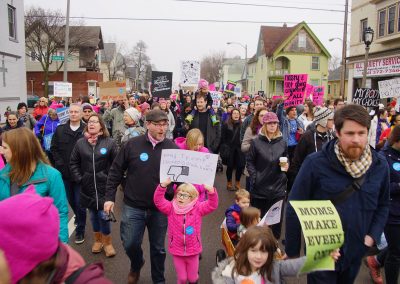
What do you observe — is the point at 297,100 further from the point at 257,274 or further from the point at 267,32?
the point at 267,32

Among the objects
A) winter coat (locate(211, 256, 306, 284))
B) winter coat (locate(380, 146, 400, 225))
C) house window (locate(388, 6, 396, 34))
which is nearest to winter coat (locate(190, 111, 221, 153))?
winter coat (locate(380, 146, 400, 225))

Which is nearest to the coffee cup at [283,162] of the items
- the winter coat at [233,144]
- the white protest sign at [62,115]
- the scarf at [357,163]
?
the scarf at [357,163]

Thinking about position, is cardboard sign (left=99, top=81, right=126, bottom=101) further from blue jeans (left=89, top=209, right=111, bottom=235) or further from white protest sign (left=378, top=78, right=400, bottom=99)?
blue jeans (left=89, top=209, right=111, bottom=235)

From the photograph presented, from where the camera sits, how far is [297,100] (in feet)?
38.4

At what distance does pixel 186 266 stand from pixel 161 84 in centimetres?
1004

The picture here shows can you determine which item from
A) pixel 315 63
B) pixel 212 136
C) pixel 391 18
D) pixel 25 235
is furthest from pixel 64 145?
pixel 315 63

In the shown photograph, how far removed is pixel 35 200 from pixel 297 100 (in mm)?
10764

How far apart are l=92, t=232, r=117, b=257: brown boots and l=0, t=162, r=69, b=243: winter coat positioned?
1.96 metres

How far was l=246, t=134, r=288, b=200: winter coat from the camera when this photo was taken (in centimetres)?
518

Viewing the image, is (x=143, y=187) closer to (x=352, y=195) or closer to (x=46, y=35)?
(x=352, y=195)

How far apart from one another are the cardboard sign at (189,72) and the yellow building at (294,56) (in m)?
39.9

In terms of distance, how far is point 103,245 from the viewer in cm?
536

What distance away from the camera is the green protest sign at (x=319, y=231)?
239 cm

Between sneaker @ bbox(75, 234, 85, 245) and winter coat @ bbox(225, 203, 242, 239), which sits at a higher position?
winter coat @ bbox(225, 203, 242, 239)
